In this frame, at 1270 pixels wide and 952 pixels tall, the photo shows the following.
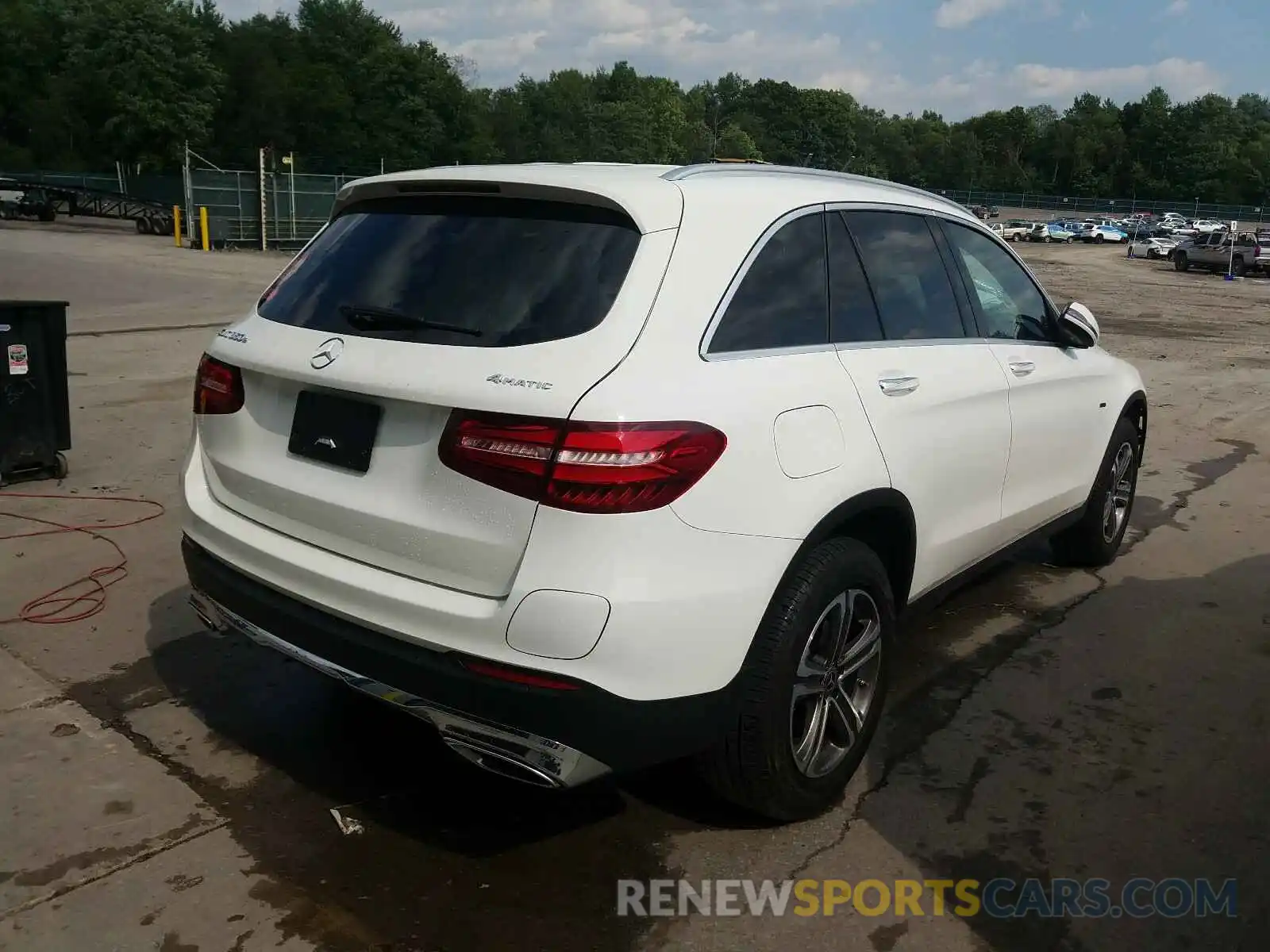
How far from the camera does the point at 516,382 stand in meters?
2.57

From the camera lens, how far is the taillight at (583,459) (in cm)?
249

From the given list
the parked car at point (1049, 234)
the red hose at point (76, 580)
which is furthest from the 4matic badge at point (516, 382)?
the parked car at point (1049, 234)

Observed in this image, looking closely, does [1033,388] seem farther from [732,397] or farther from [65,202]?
[65,202]

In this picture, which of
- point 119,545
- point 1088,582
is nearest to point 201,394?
point 119,545

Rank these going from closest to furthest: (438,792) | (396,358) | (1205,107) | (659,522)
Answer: (659,522), (396,358), (438,792), (1205,107)

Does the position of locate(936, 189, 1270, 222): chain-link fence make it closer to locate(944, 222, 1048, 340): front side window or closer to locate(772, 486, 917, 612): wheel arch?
locate(944, 222, 1048, 340): front side window

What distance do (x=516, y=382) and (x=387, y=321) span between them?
54 cm

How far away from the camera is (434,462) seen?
2.67 meters

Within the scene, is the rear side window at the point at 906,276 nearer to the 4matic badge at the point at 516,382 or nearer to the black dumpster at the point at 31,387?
the 4matic badge at the point at 516,382

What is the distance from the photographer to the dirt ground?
2785 millimetres

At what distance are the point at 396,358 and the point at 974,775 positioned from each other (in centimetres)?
228

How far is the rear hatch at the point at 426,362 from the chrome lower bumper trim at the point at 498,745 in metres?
0.31

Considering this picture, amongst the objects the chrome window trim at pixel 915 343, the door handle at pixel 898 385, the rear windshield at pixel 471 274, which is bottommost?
the door handle at pixel 898 385

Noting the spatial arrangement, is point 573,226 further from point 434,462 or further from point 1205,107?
point 1205,107
